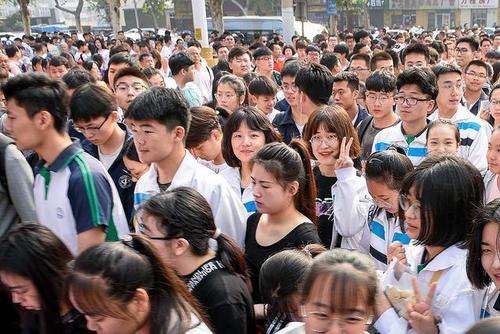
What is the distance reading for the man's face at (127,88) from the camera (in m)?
4.39

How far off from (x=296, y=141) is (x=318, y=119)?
445 millimetres

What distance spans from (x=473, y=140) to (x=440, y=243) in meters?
2.13

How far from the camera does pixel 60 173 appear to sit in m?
2.46

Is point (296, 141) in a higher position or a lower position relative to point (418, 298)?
higher

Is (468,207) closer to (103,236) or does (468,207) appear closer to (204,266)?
(204,266)

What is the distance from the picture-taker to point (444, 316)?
6.04 ft

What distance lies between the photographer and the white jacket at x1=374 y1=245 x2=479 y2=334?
5.98 feet

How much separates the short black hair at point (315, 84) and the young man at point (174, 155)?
176 cm

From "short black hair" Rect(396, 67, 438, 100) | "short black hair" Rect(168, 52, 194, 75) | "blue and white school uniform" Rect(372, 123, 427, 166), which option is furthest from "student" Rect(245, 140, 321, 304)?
"short black hair" Rect(168, 52, 194, 75)

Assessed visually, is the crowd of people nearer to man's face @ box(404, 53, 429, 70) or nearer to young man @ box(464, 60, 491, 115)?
young man @ box(464, 60, 491, 115)

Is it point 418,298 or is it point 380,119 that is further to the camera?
point 380,119

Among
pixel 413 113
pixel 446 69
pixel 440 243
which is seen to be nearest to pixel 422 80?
pixel 413 113

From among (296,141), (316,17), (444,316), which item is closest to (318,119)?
(296,141)

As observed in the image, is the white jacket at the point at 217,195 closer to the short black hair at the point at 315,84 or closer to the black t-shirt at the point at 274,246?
the black t-shirt at the point at 274,246
